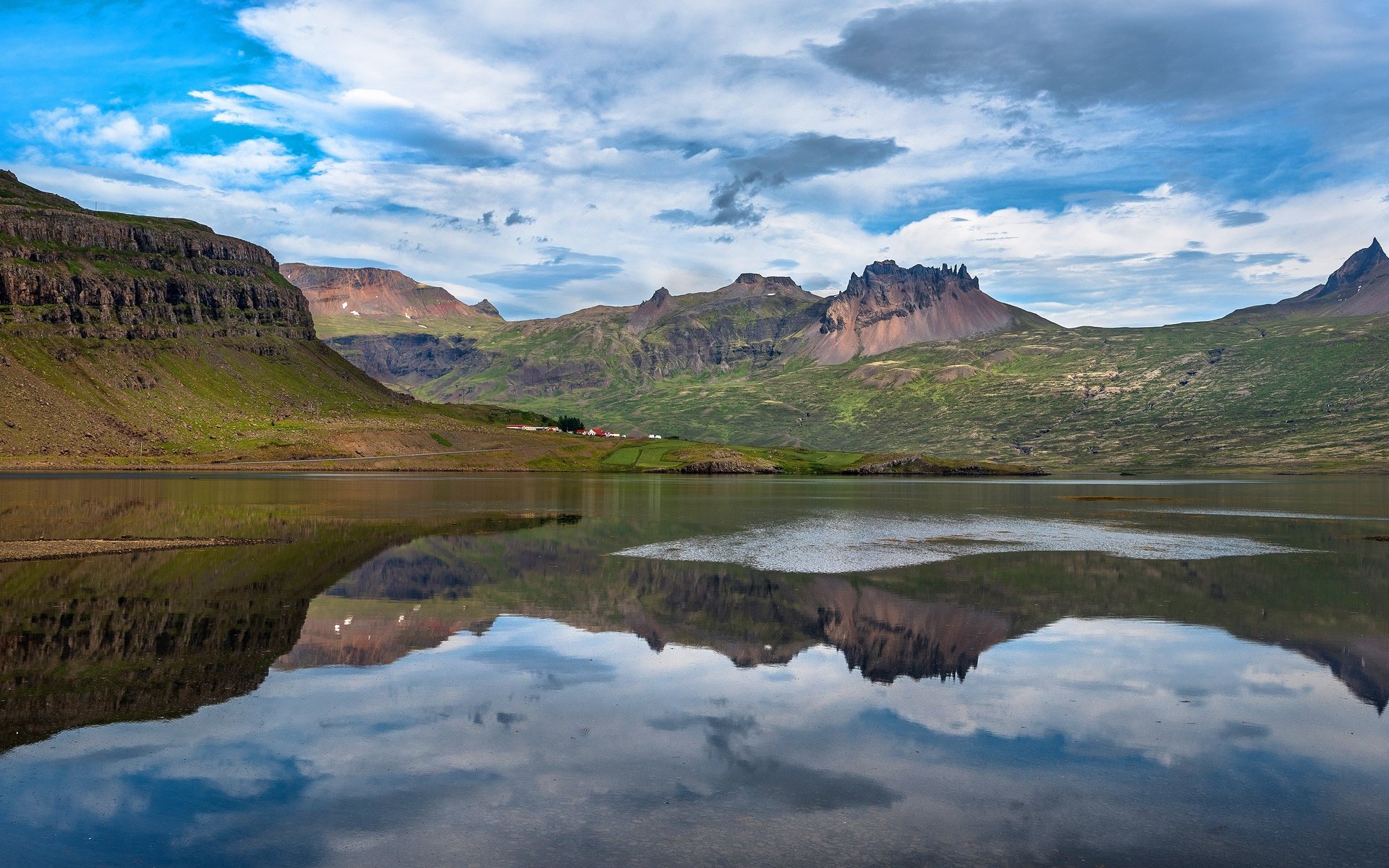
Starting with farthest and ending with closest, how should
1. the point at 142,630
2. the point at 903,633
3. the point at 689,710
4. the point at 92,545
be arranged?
1. the point at 92,545
2. the point at 903,633
3. the point at 142,630
4. the point at 689,710

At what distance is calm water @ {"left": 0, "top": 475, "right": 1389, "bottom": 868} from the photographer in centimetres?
1823

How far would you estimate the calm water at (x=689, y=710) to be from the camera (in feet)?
59.8

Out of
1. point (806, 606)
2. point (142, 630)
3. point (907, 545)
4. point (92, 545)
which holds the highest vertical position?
point (142, 630)

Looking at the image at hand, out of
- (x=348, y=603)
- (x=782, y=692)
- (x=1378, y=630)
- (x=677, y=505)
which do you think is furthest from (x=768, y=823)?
(x=677, y=505)

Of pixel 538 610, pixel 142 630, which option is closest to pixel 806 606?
pixel 538 610

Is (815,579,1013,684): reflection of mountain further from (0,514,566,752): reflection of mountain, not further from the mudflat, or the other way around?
the mudflat

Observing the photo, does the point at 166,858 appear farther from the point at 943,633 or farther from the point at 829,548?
the point at 829,548

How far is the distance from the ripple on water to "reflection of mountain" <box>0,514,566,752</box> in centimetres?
2615

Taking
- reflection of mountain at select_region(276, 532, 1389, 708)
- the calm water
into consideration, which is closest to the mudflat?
the calm water

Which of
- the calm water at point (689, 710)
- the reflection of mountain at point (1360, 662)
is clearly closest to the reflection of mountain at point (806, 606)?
the reflection of mountain at point (1360, 662)

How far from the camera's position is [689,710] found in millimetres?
27359

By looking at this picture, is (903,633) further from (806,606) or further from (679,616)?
(679,616)

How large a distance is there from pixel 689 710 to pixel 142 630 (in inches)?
940

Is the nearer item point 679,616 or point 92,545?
point 679,616
